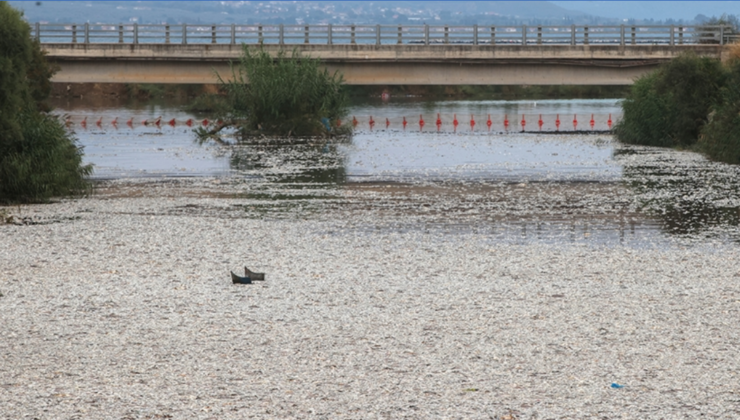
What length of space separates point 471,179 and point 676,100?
1338cm

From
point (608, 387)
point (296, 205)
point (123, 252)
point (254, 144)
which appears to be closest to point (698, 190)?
point (296, 205)

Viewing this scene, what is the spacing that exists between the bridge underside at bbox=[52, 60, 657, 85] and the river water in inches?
90.0

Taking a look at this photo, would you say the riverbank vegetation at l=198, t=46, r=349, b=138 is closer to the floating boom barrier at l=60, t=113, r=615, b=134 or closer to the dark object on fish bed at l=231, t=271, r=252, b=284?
the floating boom barrier at l=60, t=113, r=615, b=134

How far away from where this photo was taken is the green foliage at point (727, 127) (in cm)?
2942

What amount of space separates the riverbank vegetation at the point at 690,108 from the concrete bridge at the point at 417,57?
633 cm

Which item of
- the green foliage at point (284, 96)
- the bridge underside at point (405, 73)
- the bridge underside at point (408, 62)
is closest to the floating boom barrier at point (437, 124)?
the green foliage at point (284, 96)

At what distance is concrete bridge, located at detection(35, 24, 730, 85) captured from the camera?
45812mm

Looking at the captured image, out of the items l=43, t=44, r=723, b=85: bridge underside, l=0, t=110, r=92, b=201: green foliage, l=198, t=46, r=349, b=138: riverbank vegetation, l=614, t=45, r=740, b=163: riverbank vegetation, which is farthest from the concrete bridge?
l=0, t=110, r=92, b=201: green foliage

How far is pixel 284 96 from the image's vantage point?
41.6m

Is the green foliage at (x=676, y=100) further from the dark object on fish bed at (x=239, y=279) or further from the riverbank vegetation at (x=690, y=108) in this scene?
the dark object on fish bed at (x=239, y=279)

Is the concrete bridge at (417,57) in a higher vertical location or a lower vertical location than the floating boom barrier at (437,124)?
higher

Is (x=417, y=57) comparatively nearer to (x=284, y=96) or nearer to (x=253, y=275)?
(x=284, y=96)

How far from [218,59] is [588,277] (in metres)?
36.4

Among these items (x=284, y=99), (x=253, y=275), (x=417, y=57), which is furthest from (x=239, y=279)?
(x=417, y=57)
